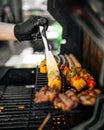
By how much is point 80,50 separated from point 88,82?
4.30 feet

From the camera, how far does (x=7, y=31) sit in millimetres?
3934

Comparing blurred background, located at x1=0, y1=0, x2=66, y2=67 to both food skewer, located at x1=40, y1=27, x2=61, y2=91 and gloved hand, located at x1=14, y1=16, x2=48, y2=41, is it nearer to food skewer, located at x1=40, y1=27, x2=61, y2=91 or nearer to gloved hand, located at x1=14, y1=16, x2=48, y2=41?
gloved hand, located at x1=14, y1=16, x2=48, y2=41

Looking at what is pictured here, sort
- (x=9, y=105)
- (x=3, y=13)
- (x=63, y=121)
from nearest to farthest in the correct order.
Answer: (x=63, y=121) → (x=9, y=105) → (x=3, y=13)

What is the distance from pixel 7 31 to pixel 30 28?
0.48 m

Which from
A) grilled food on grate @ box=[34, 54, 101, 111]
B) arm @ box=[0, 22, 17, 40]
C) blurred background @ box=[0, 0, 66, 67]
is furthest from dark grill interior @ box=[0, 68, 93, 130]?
blurred background @ box=[0, 0, 66, 67]

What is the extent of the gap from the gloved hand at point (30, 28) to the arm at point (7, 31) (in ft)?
0.37

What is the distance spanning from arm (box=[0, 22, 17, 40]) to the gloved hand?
0.11 metres

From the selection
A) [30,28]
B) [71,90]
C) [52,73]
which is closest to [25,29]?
[30,28]

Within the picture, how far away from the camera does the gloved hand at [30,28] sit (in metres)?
3.60

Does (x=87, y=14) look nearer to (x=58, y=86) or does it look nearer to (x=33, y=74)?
(x=58, y=86)

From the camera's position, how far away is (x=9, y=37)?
13.1ft

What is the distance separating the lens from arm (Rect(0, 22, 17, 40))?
391 centimetres

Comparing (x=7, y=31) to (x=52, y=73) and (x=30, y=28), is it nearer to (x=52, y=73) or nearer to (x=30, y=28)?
(x=30, y=28)

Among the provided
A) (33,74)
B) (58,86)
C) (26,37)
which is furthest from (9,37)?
(58,86)
